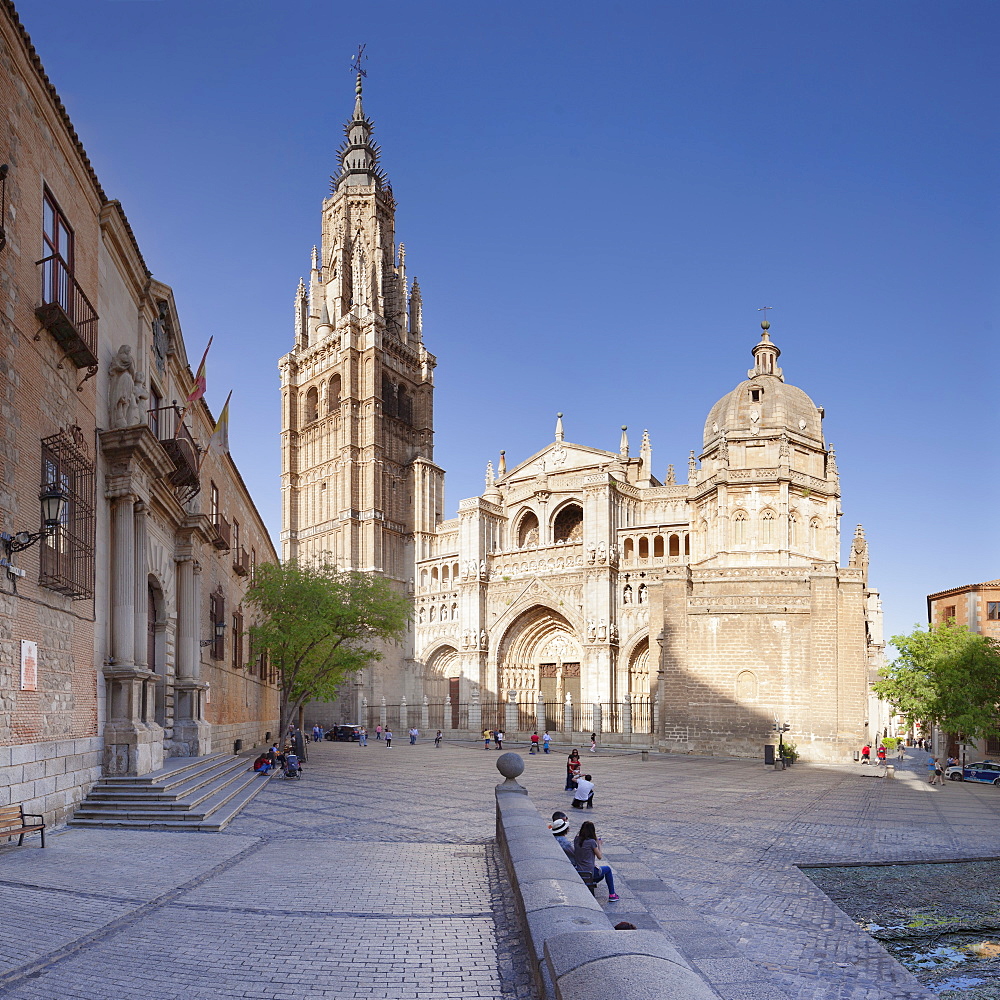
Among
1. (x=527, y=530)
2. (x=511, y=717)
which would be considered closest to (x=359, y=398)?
(x=527, y=530)

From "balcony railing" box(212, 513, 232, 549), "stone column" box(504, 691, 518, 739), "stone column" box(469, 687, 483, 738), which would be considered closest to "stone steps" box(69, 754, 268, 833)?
"balcony railing" box(212, 513, 232, 549)

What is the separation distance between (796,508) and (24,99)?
41.5m

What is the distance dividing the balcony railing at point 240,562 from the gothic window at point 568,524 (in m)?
33.1

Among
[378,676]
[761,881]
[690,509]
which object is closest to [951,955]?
[761,881]

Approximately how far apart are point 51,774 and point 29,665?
1.70 meters

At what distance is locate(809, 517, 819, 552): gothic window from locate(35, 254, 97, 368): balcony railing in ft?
132

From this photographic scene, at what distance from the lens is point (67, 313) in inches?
497

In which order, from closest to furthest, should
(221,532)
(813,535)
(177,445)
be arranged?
(177,445) → (221,532) → (813,535)

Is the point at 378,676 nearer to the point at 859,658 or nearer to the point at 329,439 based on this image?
the point at 329,439

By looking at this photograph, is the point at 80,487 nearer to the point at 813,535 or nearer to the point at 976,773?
the point at 976,773

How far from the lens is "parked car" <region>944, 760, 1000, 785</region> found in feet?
102

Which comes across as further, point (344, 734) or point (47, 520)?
point (344, 734)

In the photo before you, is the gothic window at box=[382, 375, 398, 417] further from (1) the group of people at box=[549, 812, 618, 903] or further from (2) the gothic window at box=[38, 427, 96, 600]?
(1) the group of people at box=[549, 812, 618, 903]

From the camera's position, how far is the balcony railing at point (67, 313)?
1172 cm
